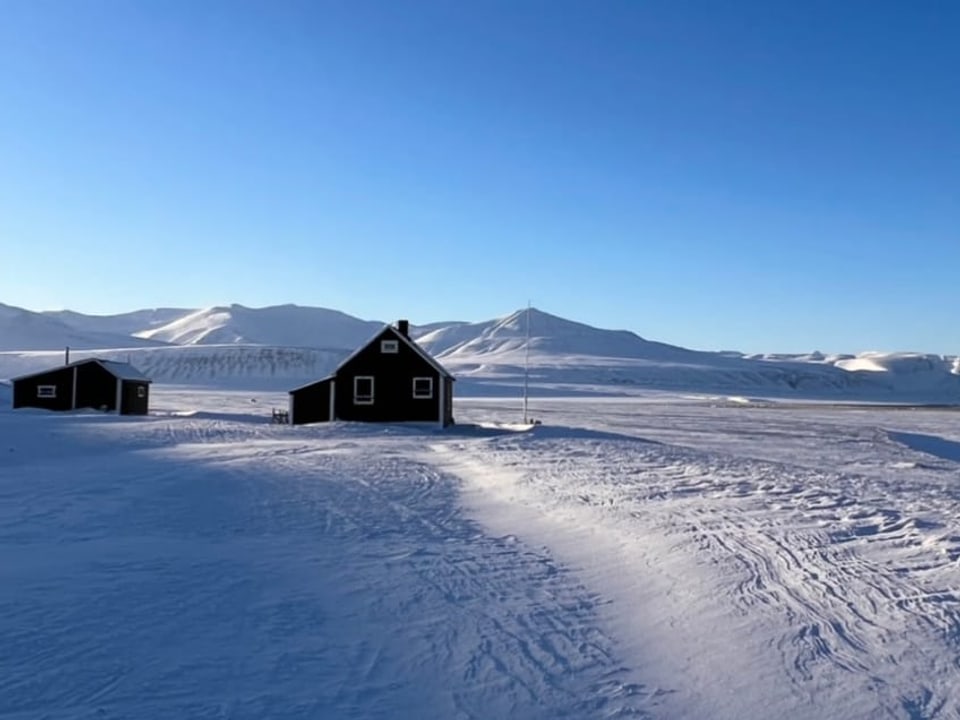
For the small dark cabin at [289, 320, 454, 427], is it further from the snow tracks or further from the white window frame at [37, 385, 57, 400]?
the snow tracks

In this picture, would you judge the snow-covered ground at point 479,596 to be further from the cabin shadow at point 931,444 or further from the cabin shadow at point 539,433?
the cabin shadow at point 539,433

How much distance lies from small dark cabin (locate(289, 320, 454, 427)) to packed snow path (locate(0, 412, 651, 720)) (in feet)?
85.5

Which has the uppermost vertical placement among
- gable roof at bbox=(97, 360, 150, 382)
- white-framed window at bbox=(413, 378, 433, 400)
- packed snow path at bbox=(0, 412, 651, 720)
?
gable roof at bbox=(97, 360, 150, 382)

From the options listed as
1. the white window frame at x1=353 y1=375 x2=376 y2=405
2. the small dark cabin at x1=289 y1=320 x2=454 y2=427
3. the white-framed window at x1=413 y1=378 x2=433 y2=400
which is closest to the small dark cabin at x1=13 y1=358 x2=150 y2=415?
the small dark cabin at x1=289 y1=320 x2=454 y2=427

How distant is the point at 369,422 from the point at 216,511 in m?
27.9

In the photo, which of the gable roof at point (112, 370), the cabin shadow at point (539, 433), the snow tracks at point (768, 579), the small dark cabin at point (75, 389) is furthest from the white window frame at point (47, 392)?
the snow tracks at point (768, 579)

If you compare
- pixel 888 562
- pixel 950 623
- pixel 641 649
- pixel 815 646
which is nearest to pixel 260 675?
pixel 641 649

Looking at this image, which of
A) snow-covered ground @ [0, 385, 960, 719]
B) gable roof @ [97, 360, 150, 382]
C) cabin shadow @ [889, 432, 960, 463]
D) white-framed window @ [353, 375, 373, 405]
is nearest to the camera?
snow-covered ground @ [0, 385, 960, 719]

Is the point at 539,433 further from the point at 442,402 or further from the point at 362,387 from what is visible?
the point at 362,387

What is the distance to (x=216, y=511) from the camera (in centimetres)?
1484

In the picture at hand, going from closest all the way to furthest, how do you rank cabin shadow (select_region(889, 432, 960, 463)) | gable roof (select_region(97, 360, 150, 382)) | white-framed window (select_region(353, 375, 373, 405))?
cabin shadow (select_region(889, 432, 960, 463)) → white-framed window (select_region(353, 375, 373, 405)) → gable roof (select_region(97, 360, 150, 382))

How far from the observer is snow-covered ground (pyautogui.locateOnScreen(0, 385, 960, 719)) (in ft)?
21.6

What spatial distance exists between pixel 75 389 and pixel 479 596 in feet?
154

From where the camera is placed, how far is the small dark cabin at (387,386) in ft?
141
